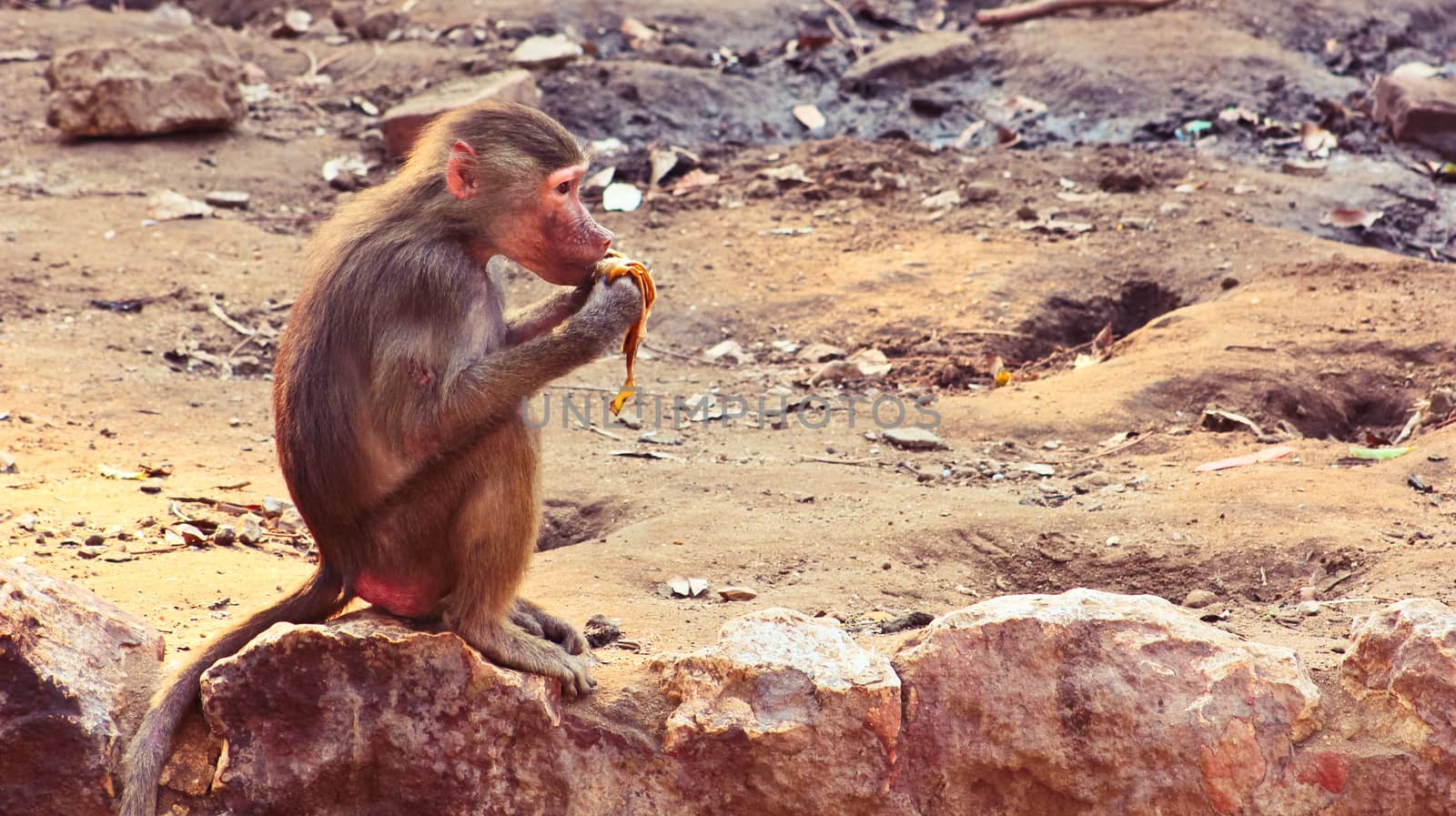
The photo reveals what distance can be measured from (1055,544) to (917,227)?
174 inches

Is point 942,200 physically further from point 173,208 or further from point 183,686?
point 183,686

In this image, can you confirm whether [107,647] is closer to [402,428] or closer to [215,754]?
[215,754]

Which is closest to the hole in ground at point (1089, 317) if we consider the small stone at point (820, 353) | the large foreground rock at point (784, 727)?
the small stone at point (820, 353)

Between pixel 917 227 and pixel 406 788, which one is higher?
pixel 406 788

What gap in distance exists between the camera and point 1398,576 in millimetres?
4406

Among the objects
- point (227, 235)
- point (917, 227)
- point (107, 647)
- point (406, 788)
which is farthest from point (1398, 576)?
point (227, 235)

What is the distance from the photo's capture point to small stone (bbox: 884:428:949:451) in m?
6.18

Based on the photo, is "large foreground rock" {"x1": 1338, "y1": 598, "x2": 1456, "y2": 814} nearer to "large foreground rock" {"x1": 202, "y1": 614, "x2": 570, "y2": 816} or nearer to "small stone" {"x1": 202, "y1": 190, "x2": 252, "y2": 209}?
"large foreground rock" {"x1": 202, "y1": 614, "x2": 570, "y2": 816}

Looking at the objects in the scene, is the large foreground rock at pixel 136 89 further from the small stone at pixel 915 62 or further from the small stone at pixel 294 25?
the small stone at pixel 915 62

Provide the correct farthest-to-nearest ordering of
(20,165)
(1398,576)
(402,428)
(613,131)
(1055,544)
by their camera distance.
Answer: (613,131) → (20,165) → (1055,544) → (1398,576) → (402,428)

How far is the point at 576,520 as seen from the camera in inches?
217

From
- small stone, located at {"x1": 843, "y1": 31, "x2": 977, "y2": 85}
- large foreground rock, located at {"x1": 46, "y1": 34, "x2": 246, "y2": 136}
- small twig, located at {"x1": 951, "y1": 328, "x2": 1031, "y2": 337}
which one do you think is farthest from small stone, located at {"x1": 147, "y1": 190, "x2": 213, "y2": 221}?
small stone, located at {"x1": 843, "y1": 31, "x2": 977, "y2": 85}

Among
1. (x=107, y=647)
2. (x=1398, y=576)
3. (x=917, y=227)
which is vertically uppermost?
(x=107, y=647)

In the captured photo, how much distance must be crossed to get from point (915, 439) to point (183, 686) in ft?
11.5
